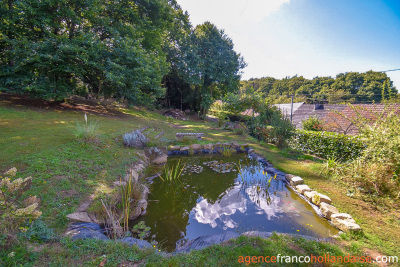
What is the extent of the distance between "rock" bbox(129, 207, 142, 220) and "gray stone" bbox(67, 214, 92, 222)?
1.93 ft

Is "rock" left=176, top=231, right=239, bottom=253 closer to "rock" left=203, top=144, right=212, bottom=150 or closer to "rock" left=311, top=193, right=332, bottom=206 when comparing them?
"rock" left=311, top=193, right=332, bottom=206

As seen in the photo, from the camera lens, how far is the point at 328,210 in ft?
9.35

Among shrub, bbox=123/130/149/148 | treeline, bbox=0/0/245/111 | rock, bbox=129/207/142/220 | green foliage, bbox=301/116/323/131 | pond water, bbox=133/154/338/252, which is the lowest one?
pond water, bbox=133/154/338/252

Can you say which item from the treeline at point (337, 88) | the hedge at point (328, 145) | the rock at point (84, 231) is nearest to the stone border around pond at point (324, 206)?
the hedge at point (328, 145)

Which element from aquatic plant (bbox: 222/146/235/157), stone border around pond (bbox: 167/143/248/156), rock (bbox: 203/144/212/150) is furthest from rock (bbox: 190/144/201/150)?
aquatic plant (bbox: 222/146/235/157)

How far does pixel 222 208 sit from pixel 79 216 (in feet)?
7.41

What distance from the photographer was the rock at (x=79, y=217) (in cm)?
219

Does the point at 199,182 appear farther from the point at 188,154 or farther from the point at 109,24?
the point at 109,24

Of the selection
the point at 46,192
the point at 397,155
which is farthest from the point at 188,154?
the point at 397,155

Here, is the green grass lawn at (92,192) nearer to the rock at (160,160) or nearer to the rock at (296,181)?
the rock at (296,181)

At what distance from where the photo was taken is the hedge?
4664 millimetres

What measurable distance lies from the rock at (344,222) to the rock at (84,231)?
324 centimetres

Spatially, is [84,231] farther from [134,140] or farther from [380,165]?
[380,165]

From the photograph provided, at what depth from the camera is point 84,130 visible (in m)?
4.57
